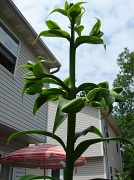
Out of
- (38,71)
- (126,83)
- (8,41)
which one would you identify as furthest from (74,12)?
(126,83)

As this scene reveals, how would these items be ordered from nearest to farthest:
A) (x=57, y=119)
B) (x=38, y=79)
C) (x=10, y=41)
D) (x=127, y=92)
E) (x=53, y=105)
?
(x=57, y=119), (x=38, y=79), (x=10, y=41), (x=53, y=105), (x=127, y=92)

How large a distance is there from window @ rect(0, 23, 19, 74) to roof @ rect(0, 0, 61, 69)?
36cm

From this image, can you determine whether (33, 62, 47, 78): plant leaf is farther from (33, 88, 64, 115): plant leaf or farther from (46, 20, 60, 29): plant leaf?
(46, 20, 60, 29): plant leaf

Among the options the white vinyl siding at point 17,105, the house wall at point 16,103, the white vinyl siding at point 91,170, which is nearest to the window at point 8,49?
the house wall at point 16,103

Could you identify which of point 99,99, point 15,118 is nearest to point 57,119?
point 99,99

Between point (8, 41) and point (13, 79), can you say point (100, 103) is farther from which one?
point (8, 41)

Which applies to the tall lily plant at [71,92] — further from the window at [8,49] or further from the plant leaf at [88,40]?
the window at [8,49]

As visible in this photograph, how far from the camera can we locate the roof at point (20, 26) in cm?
609

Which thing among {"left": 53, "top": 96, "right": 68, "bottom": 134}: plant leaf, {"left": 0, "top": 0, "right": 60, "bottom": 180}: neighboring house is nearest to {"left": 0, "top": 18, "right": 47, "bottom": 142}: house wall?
{"left": 0, "top": 0, "right": 60, "bottom": 180}: neighboring house

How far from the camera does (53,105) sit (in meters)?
15.9

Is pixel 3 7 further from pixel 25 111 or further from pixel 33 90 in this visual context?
pixel 33 90

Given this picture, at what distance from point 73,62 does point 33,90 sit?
22 cm

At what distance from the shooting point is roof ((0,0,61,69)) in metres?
6.09

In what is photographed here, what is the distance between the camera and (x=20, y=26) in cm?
687
